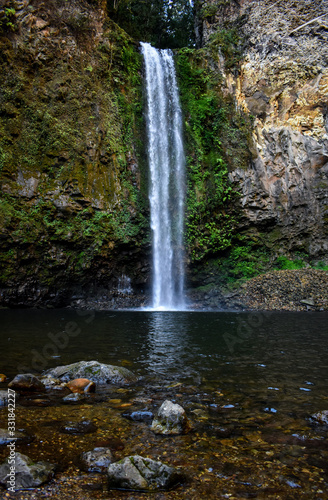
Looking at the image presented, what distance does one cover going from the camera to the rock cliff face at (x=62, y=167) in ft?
48.0

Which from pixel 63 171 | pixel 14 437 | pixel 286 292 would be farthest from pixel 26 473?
pixel 286 292

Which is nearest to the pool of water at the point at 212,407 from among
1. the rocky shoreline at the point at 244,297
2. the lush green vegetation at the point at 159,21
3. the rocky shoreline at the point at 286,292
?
the rocky shoreline at the point at 244,297

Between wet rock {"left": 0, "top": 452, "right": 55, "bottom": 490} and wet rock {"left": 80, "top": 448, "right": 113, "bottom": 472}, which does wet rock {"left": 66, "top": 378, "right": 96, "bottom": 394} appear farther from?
wet rock {"left": 0, "top": 452, "right": 55, "bottom": 490}

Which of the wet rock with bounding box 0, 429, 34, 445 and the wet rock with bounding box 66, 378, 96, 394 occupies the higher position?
the wet rock with bounding box 0, 429, 34, 445

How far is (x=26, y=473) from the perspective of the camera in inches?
80.3

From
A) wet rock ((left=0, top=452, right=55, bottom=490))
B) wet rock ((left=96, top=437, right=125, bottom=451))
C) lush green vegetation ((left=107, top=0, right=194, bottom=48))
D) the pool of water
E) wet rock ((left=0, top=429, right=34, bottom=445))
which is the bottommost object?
the pool of water

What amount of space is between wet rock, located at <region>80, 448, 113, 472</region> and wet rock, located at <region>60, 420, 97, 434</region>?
0.45m

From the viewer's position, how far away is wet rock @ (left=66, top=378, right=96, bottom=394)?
404 cm

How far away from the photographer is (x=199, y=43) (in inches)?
957

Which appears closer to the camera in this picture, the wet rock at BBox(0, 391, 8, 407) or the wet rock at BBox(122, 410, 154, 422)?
the wet rock at BBox(122, 410, 154, 422)

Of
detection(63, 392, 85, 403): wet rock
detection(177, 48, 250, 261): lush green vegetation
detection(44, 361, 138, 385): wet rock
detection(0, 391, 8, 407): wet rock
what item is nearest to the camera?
detection(0, 391, 8, 407): wet rock

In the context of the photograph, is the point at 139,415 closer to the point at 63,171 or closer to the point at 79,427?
the point at 79,427

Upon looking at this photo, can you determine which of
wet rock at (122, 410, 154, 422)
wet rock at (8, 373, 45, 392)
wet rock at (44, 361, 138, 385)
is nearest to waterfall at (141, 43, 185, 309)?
wet rock at (44, 361, 138, 385)

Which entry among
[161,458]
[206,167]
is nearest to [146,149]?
[206,167]
